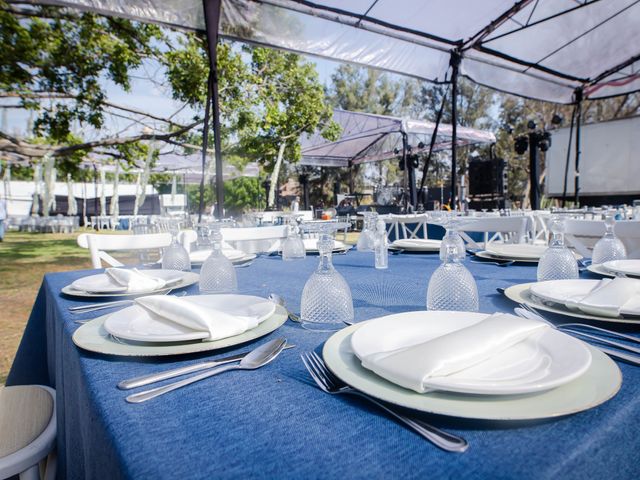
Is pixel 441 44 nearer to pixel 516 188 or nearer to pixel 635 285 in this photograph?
pixel 635 285

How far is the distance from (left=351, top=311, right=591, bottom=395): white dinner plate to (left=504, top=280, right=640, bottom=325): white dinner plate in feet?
0.68

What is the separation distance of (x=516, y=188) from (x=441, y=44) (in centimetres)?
2204

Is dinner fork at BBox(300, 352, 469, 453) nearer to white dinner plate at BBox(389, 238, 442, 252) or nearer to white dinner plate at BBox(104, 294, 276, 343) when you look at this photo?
white dinner plate at BBox(104, 294, 276, 343)

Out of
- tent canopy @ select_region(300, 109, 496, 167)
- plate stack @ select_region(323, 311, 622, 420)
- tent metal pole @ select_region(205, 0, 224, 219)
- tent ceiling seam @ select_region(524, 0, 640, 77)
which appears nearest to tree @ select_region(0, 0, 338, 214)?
tent metal pole @ select_region(205, 0, 224, 219)

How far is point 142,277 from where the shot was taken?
44.0 inches

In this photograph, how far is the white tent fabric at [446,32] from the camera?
3492mm

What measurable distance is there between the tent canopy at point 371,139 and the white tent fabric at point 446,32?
5302 mm

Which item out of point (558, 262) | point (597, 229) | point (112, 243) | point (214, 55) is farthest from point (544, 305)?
point (214, 55)

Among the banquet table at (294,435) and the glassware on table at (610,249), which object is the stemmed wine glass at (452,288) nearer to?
the banquet table at (294,435)

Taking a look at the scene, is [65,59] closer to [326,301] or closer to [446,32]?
[446,32]

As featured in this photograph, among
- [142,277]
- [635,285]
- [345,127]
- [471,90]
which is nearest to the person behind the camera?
[635,285]

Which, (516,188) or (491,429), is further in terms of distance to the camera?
(516,188)

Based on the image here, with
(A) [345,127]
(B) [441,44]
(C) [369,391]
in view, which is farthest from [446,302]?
(A) [345,127]

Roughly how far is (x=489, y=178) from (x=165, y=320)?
10.6 metres
